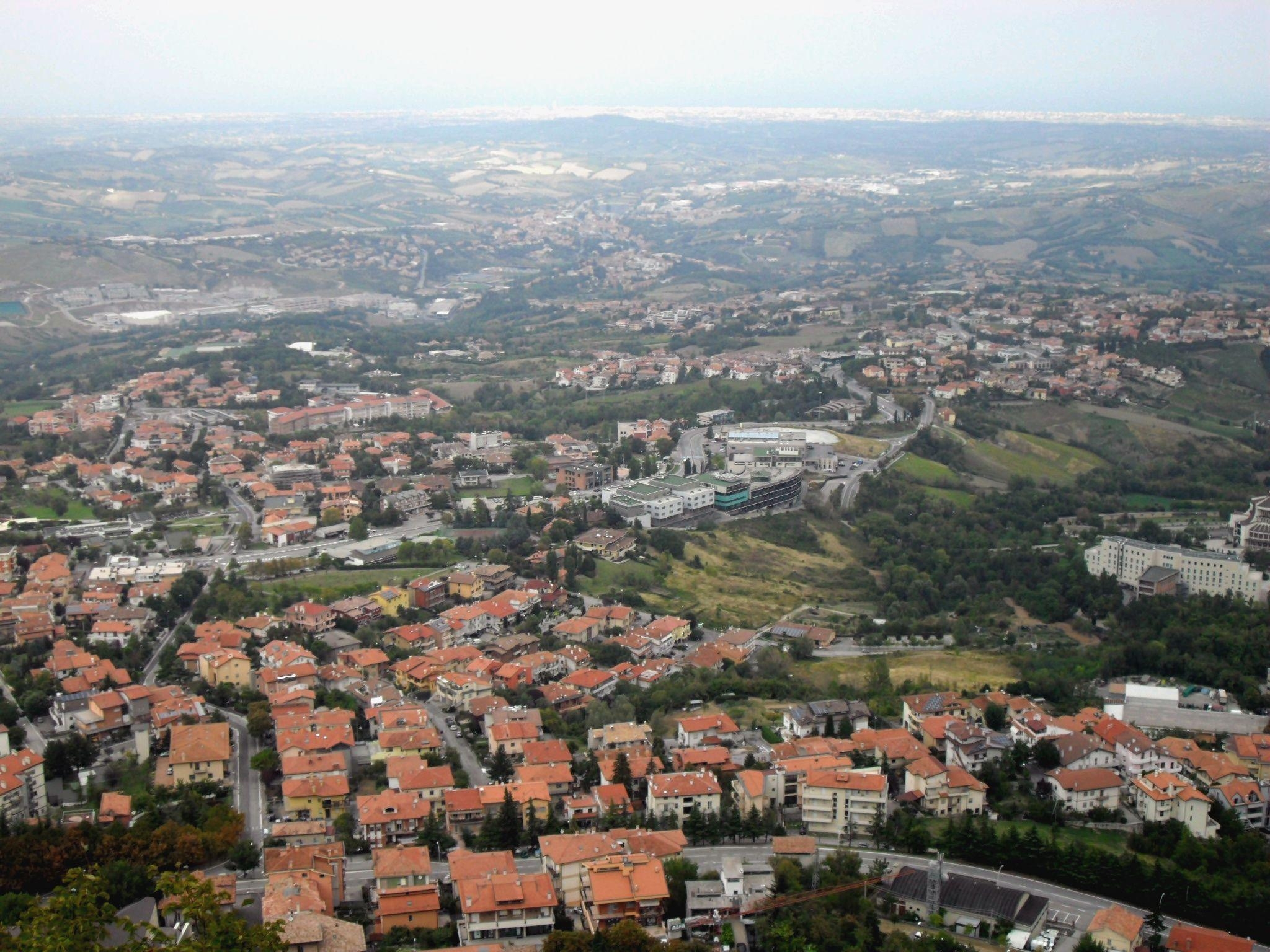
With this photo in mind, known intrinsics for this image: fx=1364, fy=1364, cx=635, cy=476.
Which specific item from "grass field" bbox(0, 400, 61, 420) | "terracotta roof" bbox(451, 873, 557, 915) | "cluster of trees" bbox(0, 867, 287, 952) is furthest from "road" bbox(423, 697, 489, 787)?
"grass field" bbox(0, 400, 61, 420)

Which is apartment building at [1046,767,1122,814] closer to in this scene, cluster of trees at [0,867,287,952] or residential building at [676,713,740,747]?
residential building at [676,713,740,747]

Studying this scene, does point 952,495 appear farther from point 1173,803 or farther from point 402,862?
point 402,862

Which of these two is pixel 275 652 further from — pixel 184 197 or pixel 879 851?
pixel 184 197

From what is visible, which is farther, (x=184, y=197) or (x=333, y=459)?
(x=184, y=197)

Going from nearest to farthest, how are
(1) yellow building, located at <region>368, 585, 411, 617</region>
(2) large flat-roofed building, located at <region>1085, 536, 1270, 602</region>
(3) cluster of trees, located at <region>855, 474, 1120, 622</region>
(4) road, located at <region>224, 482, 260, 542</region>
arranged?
1. (1) yellow building, located at <region>368, 585, 411, 617</region>
2. (2) large flat-roofed building, located at <region>1085, 536, 1270, 602</region>
3. (3) cluster of trees, located at <region>855, 474, 1120, 622</region>
4. (4) road, located at <region>224, 482, 260, 542</region>

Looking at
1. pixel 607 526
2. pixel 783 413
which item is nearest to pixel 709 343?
pixel 783 413

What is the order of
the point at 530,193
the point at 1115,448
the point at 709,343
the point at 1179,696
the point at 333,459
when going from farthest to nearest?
the point at 530,193 → the point at 709,343 → the point at 1115,448 → the point at 333,459 → the point at 1179,696
